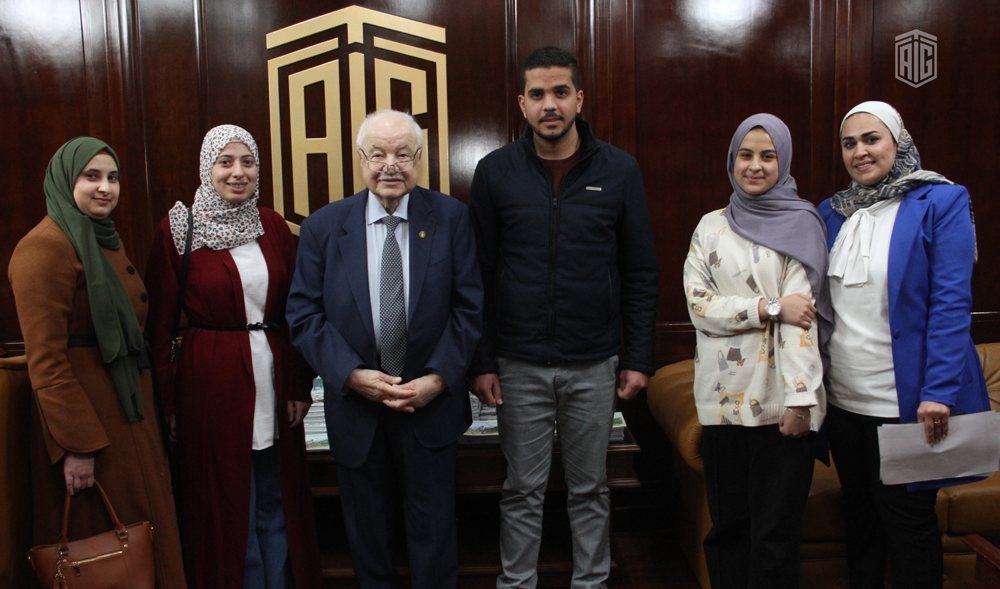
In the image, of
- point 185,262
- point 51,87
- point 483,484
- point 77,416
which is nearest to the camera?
point 77,416

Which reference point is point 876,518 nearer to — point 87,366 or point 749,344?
point 749,344

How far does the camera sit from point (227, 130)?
6.07 ft

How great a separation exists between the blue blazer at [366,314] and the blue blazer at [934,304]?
1.08m

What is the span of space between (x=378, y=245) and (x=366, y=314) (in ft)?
0.65

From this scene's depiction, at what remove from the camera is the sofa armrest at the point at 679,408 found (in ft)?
6.66

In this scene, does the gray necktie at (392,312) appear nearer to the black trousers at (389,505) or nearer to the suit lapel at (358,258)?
the suit lapel at (358,258)

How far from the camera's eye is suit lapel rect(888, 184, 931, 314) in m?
1.63

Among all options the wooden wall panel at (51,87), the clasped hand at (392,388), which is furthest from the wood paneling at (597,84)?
the clasped hand at (392,388)

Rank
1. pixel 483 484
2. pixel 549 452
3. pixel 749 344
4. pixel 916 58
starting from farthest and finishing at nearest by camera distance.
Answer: pixel 916 58, pixel 483 484, pixel 549 452, pixel 749 344

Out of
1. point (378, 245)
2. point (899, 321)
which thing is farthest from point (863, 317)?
point (378, 245)

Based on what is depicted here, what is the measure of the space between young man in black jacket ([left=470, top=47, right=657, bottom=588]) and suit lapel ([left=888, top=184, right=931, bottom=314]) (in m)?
0.61

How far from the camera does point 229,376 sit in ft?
5.89

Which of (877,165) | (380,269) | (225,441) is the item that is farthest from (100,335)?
(877,165)

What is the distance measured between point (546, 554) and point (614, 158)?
1.36m
